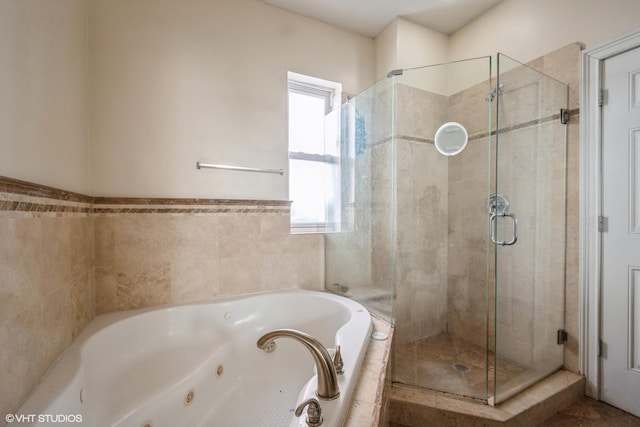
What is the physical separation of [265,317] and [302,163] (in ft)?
4.11

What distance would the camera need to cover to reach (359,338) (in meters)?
1.37

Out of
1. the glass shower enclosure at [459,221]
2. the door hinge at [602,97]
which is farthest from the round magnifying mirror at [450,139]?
the door hinge at [602,97]

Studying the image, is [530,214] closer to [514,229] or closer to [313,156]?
[514,229]

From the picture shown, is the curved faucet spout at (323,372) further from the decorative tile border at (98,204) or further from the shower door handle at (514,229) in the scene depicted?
the shower door handle at (514,229)

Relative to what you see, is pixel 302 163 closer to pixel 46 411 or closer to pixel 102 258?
pixel 102 258

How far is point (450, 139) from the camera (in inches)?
82.0

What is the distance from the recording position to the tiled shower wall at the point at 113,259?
0.89 meters

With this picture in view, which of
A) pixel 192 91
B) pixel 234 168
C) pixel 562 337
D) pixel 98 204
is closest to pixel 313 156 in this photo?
pixel 234 168

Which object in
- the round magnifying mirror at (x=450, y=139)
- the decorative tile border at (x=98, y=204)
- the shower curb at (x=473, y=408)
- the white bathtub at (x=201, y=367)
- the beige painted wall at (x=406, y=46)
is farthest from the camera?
the beige painted wall at (x=406, y=46)

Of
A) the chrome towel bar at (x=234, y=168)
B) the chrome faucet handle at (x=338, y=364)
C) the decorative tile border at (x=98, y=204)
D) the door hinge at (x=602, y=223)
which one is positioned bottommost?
the chrome faucet handle at (x=338, y=364)

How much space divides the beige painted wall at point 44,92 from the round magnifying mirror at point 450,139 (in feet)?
7.24

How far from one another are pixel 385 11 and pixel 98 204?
2449mm

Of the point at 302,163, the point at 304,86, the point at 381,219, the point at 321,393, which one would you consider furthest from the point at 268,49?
the point at 321,393

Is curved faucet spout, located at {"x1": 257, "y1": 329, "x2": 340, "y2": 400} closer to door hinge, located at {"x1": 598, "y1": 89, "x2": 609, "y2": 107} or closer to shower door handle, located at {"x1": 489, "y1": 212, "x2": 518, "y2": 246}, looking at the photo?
shower door handle, located at {"x1": 489, "y1": 212, "x2": 518, "y2": 246}
